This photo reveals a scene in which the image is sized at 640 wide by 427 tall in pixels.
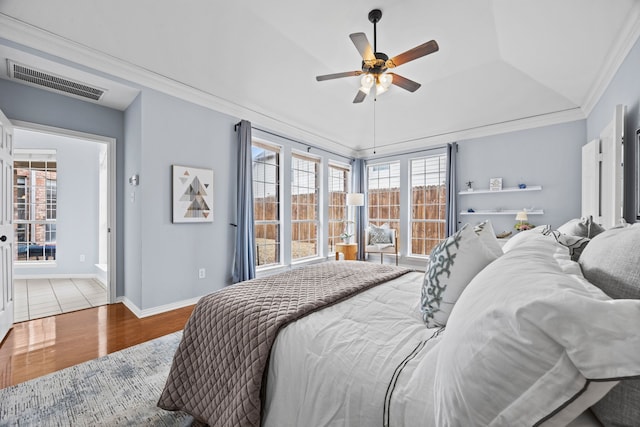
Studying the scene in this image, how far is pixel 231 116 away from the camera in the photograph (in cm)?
405

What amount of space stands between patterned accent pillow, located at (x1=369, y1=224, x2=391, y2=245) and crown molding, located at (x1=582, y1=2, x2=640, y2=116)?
12.0 ft

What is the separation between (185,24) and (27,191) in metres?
4.85

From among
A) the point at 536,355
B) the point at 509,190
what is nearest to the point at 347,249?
the point at 509,190

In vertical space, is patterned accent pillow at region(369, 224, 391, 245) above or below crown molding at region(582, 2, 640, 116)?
below

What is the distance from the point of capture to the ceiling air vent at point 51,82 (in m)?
2.75

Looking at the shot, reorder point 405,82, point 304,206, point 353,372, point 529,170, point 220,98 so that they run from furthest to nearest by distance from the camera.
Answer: point 304,206
point 529,170
point 220,98
point 405,82
point 353,372

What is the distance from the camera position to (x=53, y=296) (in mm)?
3928

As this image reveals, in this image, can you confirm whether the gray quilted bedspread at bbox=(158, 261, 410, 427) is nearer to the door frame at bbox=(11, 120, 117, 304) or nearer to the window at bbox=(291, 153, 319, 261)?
the door frame at bbox=(11, 120, 117, 304)

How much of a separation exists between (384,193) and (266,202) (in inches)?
112

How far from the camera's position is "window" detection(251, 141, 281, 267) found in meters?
4.61

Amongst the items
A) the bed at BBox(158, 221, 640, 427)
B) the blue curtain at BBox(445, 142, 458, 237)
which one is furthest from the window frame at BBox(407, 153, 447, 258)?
the bed at BBox(158, 221, 640, 427)

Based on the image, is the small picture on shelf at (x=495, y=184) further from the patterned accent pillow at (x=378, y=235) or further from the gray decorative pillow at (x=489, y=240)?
the gray decorative pillow at (x=489, y=240)

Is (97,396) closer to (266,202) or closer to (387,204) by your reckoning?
(266,202)

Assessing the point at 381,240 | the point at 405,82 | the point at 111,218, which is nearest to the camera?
the point at 405,82
